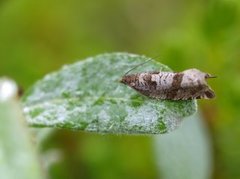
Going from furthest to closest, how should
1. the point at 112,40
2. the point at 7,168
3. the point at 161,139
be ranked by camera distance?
the point at 112,40
the point at 161,139
the point at 7,168

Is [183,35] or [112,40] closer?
[183,35]

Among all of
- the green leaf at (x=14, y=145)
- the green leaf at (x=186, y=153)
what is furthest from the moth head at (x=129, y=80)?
the green leaf at (x=186, y=153)

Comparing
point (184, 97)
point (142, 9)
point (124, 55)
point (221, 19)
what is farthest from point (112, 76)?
point (142, 9)

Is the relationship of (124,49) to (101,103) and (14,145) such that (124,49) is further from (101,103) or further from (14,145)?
(14,145)

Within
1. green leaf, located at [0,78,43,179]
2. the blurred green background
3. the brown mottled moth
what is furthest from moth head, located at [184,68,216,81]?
the blurred green background

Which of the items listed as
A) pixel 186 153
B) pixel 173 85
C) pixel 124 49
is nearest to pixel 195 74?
pixel 173 85

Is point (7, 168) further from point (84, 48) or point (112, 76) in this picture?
point (84, 48)
